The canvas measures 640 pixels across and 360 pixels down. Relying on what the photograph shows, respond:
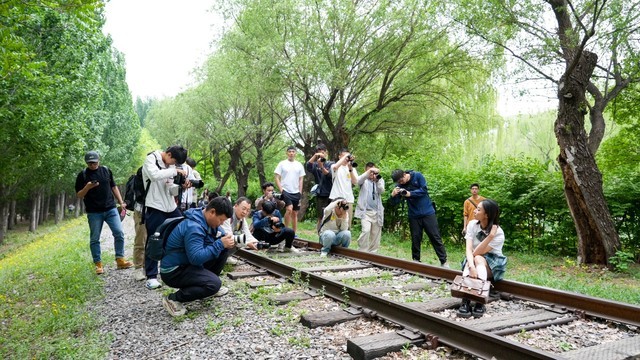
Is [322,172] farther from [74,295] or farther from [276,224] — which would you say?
[74,295]

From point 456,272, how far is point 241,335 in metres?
2.96

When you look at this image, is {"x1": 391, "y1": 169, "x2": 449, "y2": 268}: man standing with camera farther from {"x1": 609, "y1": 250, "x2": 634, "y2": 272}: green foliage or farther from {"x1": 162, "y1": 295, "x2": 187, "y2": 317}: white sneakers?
{"x1": 162, "y1": 295, "x2": 187, "y2": 317}: white sneakers

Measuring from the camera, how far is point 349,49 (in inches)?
638

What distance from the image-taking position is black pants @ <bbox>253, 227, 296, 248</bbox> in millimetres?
8000

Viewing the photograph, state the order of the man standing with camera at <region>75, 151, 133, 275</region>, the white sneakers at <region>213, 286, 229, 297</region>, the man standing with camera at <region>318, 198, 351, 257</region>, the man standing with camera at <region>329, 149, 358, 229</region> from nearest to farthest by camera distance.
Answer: the white sneakers at <region>213, 286, 229, 297</region>
the man standing with camera at <region>75, 151, 133, 275</region>
the man standing with camera at <region>318, 198, 351, 257</region>
the man standing with camera at <region>329, 149, 358, 229</region>

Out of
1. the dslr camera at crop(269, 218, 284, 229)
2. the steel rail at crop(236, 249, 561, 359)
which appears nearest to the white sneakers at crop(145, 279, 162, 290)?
the steel rail at crop(236, 249, 561, 359)

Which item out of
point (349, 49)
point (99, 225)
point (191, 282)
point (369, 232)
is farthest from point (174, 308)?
point (349, 49)

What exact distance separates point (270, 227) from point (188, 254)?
3.54 metres

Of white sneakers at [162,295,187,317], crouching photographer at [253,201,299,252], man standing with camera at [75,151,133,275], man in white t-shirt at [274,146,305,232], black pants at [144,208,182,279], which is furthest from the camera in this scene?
man in white t-shirt at [274,146,305,232]

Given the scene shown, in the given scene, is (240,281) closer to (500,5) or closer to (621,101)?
(500,5)

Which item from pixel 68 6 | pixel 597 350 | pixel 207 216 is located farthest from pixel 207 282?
pixel 597 350

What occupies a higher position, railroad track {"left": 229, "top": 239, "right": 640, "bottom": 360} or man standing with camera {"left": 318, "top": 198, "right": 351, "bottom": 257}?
man standing with camera {"left": 318, "top": 198, "right": 351, "bottom": 257}

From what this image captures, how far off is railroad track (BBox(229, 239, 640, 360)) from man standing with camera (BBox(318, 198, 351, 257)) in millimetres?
1440

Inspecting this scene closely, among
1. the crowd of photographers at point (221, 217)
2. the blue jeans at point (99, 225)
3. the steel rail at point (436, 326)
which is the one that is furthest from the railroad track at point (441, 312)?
the blue jeans at point (99, 225)
